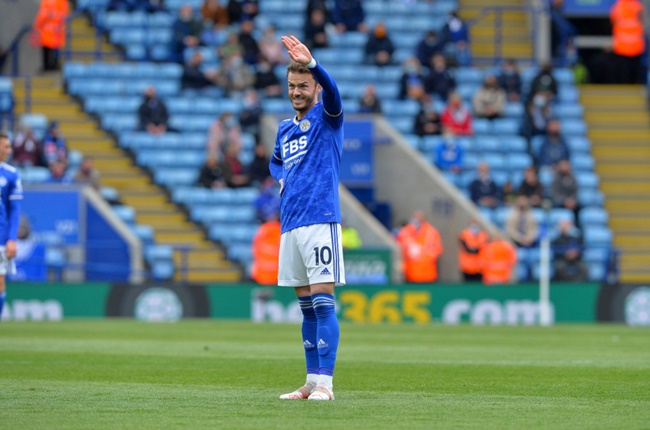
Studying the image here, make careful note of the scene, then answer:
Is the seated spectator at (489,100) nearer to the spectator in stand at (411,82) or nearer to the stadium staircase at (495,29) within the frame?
the spectator in stand at (411,82)

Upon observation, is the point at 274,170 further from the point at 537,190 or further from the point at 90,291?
the point at 537,190

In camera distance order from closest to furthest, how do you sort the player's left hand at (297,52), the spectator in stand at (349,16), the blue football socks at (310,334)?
the player's left hand at (297,52) → the blue football socks at (310,334) → the spectator in stand at (349,16)

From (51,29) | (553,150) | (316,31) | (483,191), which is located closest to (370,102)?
(316,31)

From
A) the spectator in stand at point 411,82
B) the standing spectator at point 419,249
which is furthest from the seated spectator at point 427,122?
the standing spectator at point 419,249

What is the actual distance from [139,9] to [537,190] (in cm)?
1040

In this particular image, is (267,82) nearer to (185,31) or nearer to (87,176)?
(185,31)

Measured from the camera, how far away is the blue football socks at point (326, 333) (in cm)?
933

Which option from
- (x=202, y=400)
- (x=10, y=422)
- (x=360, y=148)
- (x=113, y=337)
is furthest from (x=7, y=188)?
(x=360, y=148)

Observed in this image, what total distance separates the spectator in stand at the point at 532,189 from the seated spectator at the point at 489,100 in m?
2.63

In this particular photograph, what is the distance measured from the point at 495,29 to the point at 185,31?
27.5ft

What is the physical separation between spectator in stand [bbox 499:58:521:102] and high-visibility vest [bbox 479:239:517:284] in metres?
6.01

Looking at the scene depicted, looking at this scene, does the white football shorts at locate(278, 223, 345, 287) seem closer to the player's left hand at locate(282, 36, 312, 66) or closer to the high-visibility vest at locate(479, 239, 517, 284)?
the player's left hand at locate(282, 36, 312, 66)

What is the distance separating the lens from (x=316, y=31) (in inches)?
1273

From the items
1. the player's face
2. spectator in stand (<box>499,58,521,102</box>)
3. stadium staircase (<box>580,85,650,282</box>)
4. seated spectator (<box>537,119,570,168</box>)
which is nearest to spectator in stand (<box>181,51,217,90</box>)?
spectator in stand (<box>499,58,521,102</box>)
